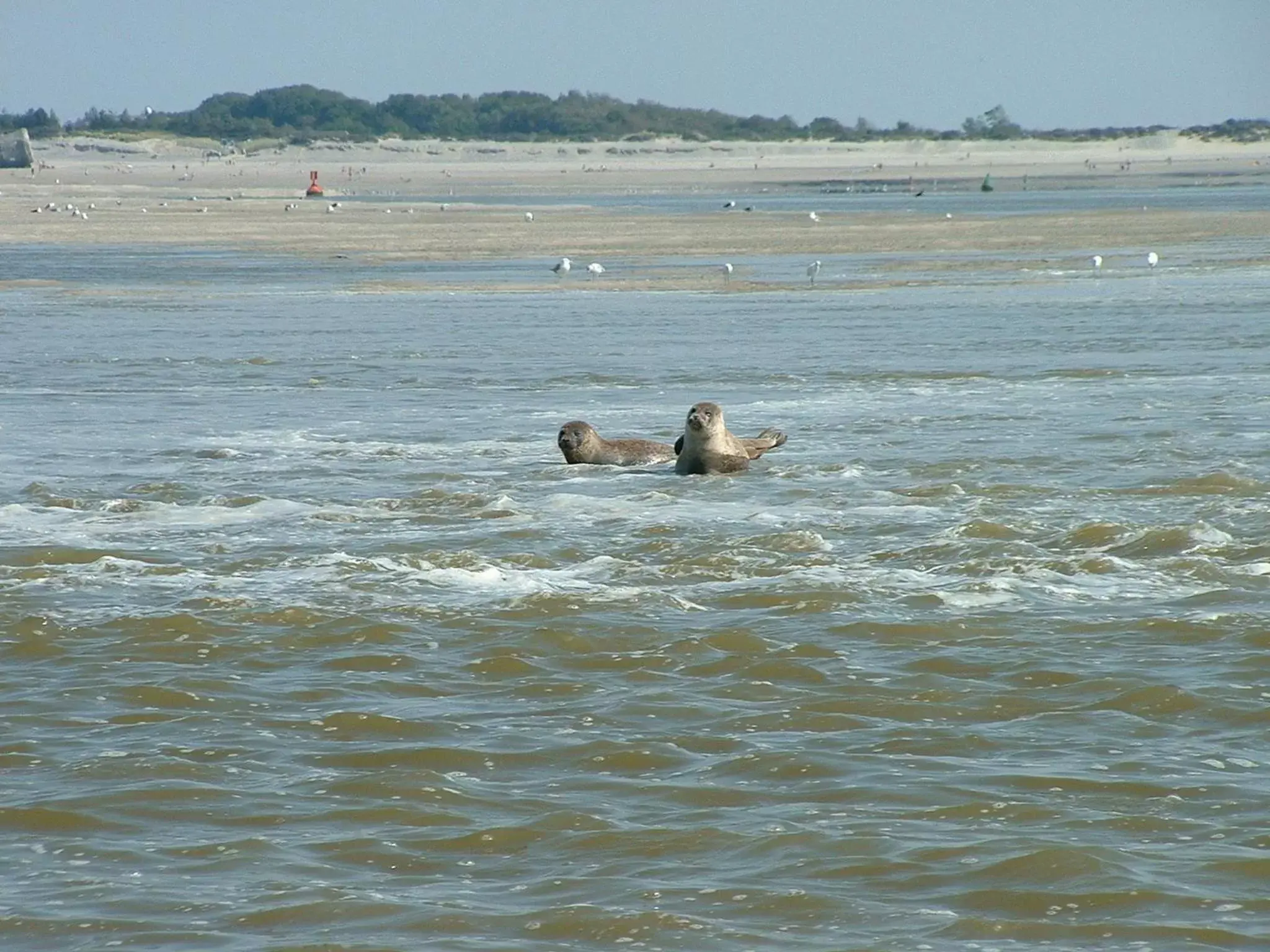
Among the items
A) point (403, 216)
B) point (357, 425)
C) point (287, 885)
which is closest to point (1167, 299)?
point (357, 425)

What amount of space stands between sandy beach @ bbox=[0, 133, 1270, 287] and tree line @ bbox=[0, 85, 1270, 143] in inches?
335

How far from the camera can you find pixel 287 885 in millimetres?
4980

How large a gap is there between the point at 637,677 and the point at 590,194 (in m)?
70.8

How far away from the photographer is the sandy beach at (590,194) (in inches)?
1551

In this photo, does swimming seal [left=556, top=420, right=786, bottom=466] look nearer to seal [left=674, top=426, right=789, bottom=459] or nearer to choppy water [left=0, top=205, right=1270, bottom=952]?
seal [left=674, top=426, right=789, bottom=459]

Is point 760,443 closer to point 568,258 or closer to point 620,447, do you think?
point 620,447

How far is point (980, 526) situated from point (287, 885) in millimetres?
5591

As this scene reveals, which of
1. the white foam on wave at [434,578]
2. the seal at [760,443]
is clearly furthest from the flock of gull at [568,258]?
the white foam on wave at [434,578]

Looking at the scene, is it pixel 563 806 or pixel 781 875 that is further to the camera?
pixel 563 806

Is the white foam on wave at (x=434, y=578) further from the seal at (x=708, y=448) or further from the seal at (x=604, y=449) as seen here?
the seal at (x=604, y=449)

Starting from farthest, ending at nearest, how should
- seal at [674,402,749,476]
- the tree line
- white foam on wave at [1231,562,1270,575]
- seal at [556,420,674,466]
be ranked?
the tree line → seal at [556,420,674,466] → seal at [674,402,749,476] → white foam on wave at [1231,562,1270,575]

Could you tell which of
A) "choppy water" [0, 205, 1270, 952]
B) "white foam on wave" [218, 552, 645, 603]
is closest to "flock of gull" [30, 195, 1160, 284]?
"choppy water" [0, 205, 1270, 952]

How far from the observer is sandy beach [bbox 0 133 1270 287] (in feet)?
129

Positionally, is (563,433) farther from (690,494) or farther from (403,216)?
(403,216)
